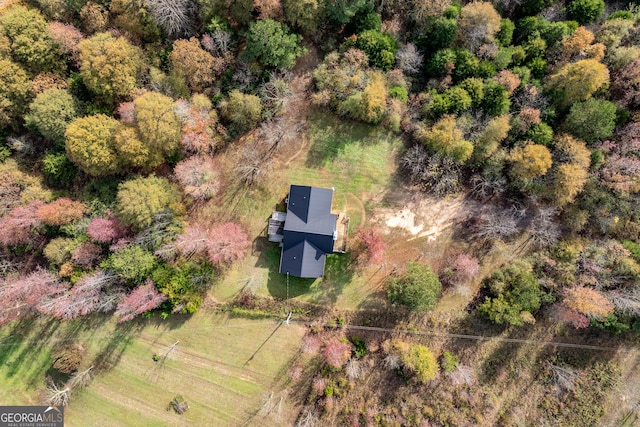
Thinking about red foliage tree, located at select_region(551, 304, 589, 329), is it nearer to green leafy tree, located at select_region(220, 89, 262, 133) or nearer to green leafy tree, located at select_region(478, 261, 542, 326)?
green leafy tree, located at select_region(478, 261, 542, 326)

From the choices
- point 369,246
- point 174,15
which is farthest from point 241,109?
point 369,246

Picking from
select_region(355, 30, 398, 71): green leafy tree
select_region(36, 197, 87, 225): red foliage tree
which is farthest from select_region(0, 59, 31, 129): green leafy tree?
select_region(355, 30, 398, 71): green leafy tree

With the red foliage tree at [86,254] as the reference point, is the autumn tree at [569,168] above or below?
above

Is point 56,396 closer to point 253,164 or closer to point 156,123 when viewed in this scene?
point 156,123

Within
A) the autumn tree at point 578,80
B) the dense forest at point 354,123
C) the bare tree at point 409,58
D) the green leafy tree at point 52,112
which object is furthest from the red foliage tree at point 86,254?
the autumn tree at point 578,80

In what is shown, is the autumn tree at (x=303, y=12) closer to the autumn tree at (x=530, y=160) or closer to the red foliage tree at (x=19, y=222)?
the autumn tree at (x=530, y=160)
